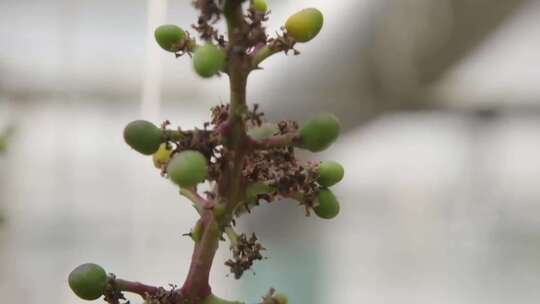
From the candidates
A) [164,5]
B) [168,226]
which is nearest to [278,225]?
[168,226]

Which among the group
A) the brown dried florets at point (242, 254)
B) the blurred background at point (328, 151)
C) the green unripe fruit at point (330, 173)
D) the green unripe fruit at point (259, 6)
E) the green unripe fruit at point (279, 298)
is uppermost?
the blurred background at point (328, 151)

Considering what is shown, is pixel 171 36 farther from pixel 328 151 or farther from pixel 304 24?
pixel 328 151

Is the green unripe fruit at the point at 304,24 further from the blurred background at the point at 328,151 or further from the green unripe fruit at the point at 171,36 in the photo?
the blurred background at the point at 328,151

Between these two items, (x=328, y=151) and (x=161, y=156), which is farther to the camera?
(x=328, y=151)

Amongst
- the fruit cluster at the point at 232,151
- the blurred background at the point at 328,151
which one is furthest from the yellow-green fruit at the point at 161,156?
the blurred background at the point at 328,151

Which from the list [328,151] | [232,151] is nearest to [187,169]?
[232,151]

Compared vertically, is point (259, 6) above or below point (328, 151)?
below

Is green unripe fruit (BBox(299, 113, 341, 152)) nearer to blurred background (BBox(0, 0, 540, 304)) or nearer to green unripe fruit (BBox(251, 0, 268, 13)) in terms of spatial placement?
green unripe fruit (BBox(251, 0, 268, 13))
